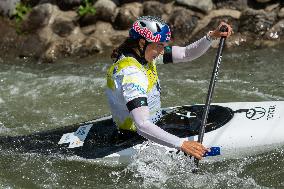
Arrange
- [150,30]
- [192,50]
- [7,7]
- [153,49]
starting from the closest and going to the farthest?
[150,30], [153,49], [192,50], [7,7]

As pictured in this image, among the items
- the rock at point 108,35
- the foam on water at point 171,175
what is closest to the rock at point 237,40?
the rock at point 108,35

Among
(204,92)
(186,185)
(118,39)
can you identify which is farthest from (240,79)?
(186,185)

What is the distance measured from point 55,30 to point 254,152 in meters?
6.53

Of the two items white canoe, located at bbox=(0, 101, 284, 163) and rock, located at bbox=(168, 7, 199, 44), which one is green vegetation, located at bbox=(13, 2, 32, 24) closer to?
rock, located at bbox=(168, 7, 199, 44)

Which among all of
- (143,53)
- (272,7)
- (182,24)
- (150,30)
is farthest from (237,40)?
(150,30)

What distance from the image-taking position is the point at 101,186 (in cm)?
579

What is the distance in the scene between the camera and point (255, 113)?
602cm

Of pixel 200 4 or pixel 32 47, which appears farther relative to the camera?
pixel 32 47

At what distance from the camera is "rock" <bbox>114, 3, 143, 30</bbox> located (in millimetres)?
11125

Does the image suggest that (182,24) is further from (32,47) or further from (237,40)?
(32,47)

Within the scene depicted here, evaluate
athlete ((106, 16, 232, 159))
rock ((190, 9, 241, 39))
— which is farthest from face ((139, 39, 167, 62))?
rock ((190, 9, 241, 39))

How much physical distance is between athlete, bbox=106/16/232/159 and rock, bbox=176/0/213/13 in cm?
511

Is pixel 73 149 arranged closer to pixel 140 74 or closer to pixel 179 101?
pixel 140 74

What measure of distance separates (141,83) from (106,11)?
21.4ft
